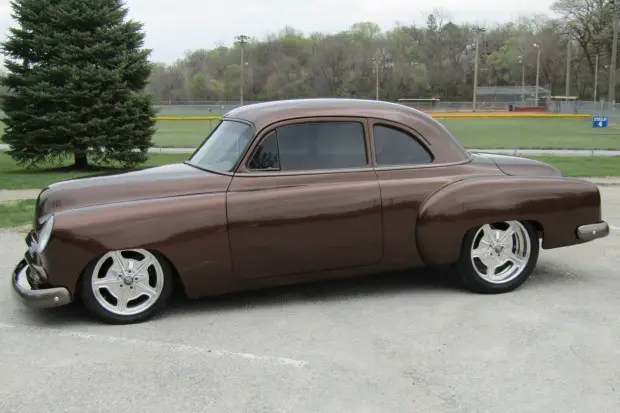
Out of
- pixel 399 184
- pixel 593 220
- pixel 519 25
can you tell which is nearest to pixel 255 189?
pixel 399 184

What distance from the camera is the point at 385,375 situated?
3.78 metres

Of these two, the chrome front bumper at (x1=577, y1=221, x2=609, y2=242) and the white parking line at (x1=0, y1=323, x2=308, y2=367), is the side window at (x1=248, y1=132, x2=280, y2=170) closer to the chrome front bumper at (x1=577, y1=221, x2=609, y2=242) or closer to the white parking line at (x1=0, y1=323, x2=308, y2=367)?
the white parking line at (x1=0, y1=323, x2=308, y2=367)

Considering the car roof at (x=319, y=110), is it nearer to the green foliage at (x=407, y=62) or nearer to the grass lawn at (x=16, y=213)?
the grass lawn at (x=16, y=213)

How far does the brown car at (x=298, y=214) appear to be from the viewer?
460 cm

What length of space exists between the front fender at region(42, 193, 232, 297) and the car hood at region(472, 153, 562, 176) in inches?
97.8

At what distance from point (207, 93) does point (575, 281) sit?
4079 inches

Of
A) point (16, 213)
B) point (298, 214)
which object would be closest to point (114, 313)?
point (298, 214)

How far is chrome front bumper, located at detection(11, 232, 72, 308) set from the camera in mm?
4438

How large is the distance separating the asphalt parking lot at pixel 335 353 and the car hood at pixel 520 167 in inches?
38.2

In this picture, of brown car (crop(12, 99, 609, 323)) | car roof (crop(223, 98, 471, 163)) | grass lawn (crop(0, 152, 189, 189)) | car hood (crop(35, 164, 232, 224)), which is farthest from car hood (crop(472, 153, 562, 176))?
grass lawn (crop(0, 152, 189, 189))

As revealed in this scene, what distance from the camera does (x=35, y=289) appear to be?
15.0ft

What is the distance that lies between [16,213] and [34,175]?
→ 8.02 meters

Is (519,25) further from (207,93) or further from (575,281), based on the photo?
(575,281)

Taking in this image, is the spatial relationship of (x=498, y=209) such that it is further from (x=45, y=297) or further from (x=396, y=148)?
(x=45, y=297)
